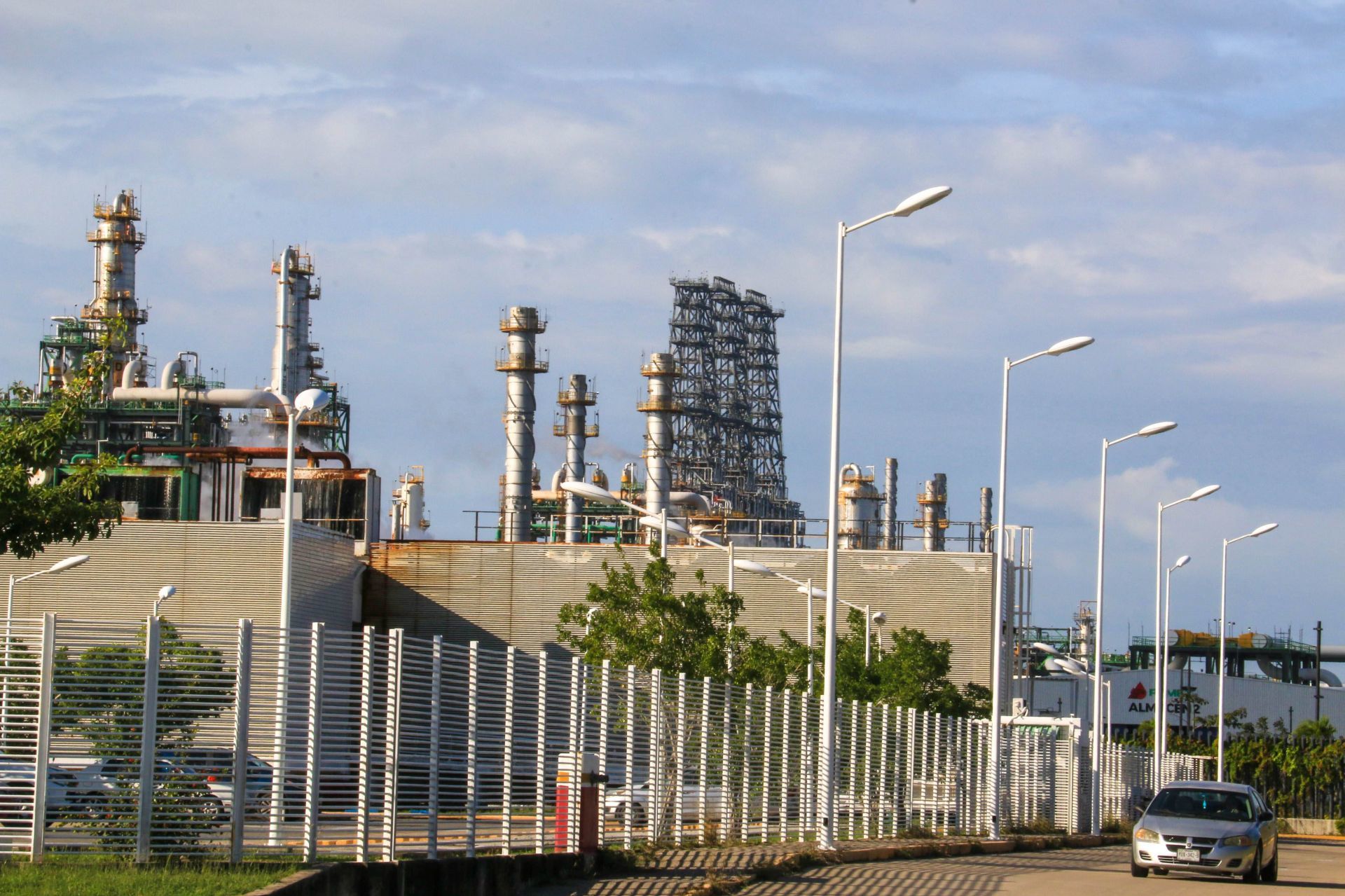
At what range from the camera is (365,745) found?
15922mm

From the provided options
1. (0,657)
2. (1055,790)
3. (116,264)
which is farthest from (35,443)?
(116,264)

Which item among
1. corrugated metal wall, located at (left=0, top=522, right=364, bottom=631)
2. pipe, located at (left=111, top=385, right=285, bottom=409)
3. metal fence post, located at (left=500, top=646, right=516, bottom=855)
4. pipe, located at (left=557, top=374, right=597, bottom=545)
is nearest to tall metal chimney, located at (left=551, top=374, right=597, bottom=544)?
pipe, located at (left=557, top=374, right=597, bottom=545)

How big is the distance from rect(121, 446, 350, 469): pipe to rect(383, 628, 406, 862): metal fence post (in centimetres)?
4901

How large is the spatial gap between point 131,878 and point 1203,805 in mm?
16258

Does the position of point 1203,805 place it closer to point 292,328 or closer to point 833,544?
point 833,544

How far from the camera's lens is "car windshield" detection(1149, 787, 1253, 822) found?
2423cm

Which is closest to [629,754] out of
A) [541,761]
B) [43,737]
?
[541,761]

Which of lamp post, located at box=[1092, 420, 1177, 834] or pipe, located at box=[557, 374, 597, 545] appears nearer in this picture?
lamp post, located at box=[1092, 420, 1177, 834]

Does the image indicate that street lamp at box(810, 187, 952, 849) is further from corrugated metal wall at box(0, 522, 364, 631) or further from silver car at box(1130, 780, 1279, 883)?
corrugated metal wall at box(0, 522, 364, 631)

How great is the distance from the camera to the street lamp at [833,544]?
23938mm

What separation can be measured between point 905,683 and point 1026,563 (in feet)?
64.3

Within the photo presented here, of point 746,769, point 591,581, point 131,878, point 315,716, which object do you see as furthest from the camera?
point 591,581

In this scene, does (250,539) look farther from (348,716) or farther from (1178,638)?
(1178,638)

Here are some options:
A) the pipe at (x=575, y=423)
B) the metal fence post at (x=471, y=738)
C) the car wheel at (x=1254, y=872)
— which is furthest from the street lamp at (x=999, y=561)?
the pipe at (x=575, y=423)
